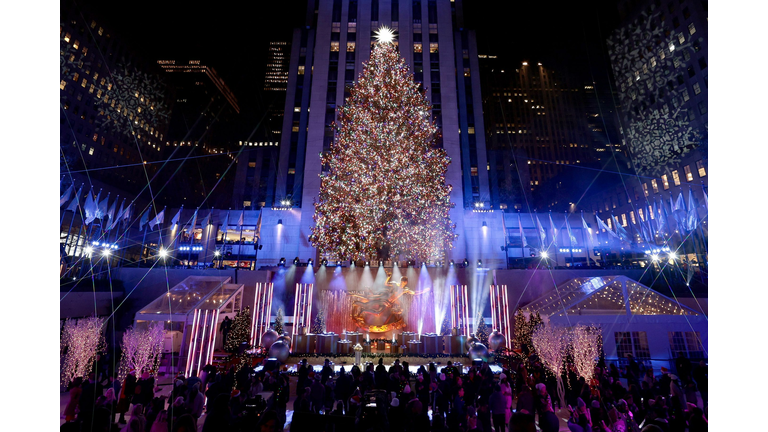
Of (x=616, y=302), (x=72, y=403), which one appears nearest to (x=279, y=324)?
(x=72, y=403)

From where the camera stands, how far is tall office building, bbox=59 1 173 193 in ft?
129

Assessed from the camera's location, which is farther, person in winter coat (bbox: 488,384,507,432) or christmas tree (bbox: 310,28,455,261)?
christmas tree (bbox: 310,28,455,261)

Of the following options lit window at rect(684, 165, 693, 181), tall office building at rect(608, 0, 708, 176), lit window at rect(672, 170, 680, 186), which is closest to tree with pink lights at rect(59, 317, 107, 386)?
tall office building at rect(608, 0, 708, 176)

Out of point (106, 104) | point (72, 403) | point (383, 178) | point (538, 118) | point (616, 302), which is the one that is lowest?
point (72, 403)

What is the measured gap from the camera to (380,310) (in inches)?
711

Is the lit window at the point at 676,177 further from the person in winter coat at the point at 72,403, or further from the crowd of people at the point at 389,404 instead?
the person in winter coat at the point at 72,403

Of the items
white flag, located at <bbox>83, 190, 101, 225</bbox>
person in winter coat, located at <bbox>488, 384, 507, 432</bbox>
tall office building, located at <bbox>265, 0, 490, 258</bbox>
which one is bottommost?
person in winter coat, located at <bbox>488, 384, 507, 432</bbox>

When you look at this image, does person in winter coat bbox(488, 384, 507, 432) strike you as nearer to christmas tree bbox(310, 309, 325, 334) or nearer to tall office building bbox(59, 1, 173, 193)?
christmas tree bbox(310, 309, 325, 334)

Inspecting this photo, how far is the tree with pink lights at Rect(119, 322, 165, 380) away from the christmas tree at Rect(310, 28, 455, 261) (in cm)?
987

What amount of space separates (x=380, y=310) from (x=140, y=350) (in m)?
10.6

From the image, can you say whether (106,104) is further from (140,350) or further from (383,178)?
(140,350)

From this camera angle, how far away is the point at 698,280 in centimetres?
1883

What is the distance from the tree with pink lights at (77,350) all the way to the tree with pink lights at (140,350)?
0.81 meters

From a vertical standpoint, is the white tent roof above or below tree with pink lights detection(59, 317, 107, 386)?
above
